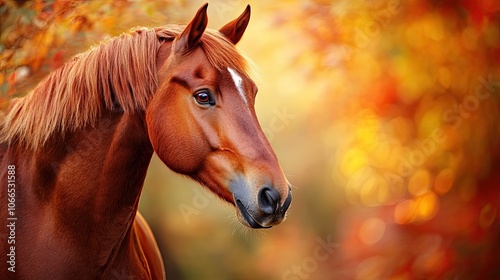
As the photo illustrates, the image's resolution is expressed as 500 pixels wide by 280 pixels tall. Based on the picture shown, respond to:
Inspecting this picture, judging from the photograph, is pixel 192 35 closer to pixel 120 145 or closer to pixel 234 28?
pixel 234 28

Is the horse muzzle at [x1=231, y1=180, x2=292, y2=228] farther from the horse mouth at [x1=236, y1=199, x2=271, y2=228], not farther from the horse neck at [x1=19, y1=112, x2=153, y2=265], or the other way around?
the horse neck at [x1=19, y1=112, x2=153, y2=265]

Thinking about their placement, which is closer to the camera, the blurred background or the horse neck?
the horse neck

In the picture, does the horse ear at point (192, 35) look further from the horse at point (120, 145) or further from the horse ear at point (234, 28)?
the horse ear at point (234, 28)

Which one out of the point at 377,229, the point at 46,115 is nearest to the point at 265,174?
the point at 46,115

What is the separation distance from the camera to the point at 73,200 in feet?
4.97

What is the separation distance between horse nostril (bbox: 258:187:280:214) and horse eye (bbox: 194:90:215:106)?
25 cm

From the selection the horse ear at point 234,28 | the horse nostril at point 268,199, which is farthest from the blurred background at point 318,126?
the horse nostril at point 268,199

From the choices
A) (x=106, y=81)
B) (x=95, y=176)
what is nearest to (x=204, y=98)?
(x=106, y=81)

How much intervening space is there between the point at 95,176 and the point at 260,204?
0.45m

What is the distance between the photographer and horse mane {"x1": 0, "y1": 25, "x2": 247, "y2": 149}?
4.77 ft

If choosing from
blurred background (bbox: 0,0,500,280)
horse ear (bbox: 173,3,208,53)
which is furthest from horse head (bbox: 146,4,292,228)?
blurred background (bbox: 0,0,500,280)

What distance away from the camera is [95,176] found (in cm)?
152

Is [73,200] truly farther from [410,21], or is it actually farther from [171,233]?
[410,21]

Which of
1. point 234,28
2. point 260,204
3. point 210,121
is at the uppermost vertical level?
point 234,28
